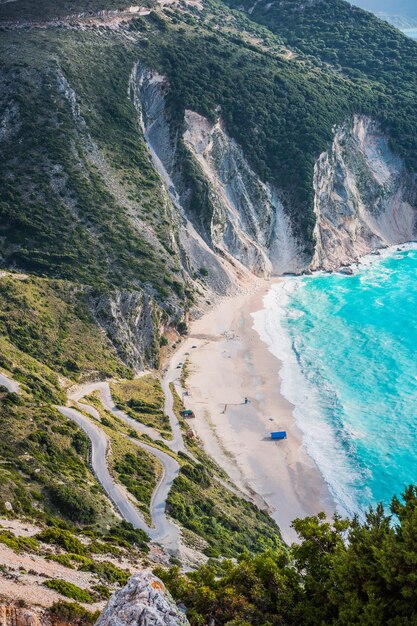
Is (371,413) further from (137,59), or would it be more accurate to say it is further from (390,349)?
(137,59)

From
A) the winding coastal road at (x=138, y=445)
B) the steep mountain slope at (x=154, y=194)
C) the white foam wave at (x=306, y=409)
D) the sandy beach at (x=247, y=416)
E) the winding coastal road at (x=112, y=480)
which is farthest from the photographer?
the white foam wave at (x=306, y=409)

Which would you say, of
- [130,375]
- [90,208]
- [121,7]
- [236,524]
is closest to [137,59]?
[121,7]

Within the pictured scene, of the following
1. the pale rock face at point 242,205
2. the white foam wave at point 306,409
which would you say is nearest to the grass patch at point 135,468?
the white foam wave at point 306,409

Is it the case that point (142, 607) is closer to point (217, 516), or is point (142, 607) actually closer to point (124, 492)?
point (124, 492)

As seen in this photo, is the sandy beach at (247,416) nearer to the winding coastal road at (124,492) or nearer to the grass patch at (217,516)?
the grass patch at (217,516)

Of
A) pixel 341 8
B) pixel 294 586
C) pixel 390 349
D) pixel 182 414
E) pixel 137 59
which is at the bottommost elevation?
pixel 182 414
